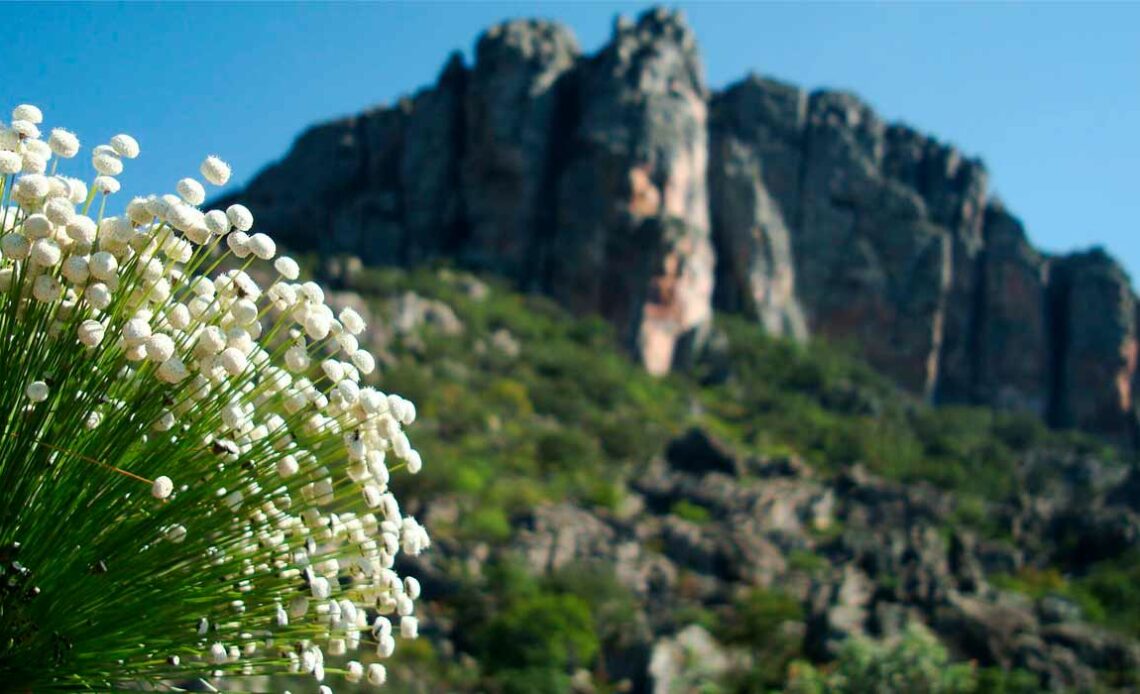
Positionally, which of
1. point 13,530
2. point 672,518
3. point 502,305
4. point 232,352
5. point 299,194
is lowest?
point 13,530

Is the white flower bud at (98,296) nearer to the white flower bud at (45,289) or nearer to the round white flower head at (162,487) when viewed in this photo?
the white flower bud at (45,289)

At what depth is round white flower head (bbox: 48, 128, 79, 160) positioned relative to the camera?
10.1 ft

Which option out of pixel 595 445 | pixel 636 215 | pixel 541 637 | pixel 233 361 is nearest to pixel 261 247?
pixel 233 361

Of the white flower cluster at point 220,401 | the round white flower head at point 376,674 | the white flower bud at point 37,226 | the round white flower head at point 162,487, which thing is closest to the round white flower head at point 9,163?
the white flower cluster at point 220,401

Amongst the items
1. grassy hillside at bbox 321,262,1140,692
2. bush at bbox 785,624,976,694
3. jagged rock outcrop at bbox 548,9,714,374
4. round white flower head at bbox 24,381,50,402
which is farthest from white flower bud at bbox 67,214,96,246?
jagged rock outcrop at bbox 548,9,714,374

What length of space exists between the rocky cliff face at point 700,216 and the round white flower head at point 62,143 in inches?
2639

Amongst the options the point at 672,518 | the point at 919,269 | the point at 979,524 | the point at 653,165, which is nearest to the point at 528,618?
the point at 672,518

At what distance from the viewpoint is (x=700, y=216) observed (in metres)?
75.4

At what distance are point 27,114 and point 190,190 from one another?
1.44 ft

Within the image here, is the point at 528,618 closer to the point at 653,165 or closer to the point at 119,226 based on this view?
the point at 119,226

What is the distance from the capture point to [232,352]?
305 centimetres

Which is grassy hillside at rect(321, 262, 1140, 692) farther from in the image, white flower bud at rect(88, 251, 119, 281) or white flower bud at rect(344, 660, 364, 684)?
white flower bud at rect(88, 251, 119, 281)

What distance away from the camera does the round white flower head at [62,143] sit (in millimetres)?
3084

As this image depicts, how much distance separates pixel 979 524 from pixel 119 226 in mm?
49301
